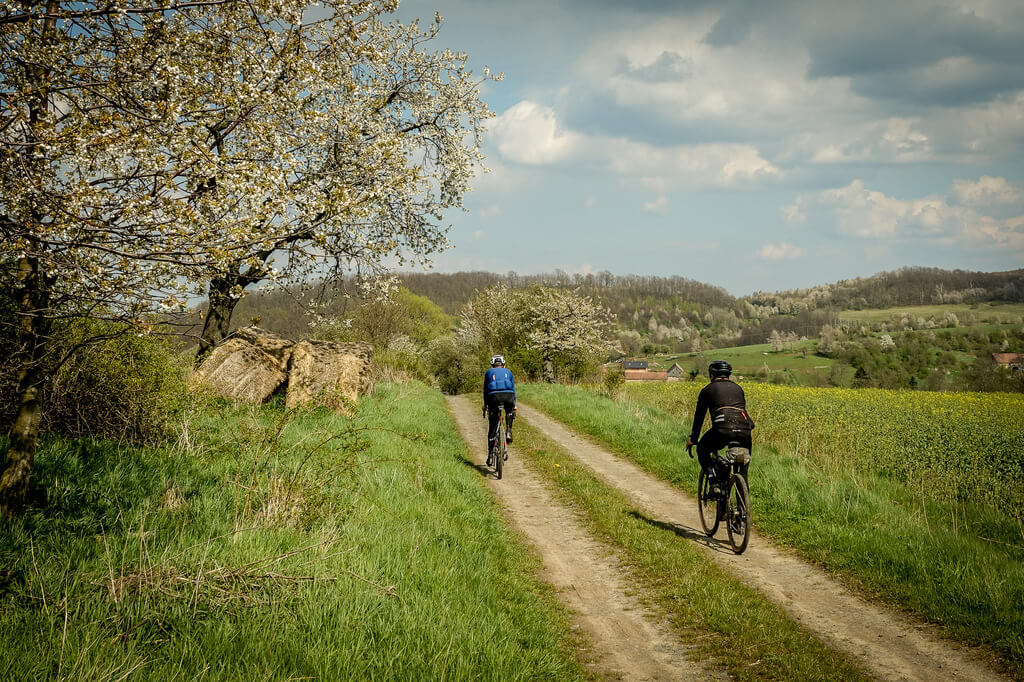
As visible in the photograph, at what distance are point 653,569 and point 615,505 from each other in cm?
254

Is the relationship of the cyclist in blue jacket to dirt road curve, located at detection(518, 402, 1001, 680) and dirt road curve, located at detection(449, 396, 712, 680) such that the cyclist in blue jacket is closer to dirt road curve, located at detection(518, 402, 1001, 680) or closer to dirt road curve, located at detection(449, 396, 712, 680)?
dirt road curve, located at detection(449, 396, 712, 680)

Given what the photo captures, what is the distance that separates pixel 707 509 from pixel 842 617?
3.40 m

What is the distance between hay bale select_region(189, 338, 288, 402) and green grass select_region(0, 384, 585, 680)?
180 inches

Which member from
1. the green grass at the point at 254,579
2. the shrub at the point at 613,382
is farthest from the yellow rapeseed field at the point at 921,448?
the green grass at the point at 254,579

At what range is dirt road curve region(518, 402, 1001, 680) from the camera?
4.56 m

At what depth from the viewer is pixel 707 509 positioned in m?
8.84

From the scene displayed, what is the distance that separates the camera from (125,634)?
3.20 meters

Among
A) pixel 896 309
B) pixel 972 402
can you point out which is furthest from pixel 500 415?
pixel 896 309

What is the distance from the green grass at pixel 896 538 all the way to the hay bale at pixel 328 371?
8092 millimetres

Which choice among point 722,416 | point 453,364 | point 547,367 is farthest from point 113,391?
point 453,364

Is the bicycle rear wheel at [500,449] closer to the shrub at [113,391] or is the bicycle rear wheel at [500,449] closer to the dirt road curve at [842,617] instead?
the dirt road curve at [842,617]

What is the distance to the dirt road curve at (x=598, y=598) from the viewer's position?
4.57 meters

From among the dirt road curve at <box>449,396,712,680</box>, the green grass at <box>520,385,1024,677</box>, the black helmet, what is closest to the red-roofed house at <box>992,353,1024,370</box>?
the green grass at <box>520,385,1024,677</box>

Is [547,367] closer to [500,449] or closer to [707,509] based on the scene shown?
[500,449]
